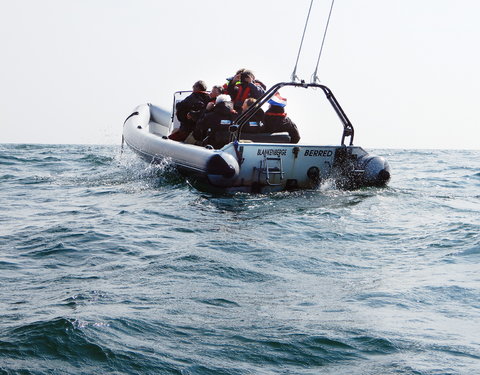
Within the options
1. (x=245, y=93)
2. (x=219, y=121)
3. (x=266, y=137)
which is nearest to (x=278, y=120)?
(x=266, y=137)

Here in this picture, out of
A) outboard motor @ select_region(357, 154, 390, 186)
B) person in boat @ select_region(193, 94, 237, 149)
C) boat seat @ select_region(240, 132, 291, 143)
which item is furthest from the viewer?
boat seat @ select_region(240, 132, 291, 143)

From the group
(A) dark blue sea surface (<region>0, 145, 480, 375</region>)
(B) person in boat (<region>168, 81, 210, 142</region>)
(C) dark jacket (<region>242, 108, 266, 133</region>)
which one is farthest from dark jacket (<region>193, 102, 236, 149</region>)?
(A) dark blue sea surface (<region>0, 145, 480, 375</region>)

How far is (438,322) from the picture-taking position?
3896 mm

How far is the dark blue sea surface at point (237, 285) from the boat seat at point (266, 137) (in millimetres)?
1357

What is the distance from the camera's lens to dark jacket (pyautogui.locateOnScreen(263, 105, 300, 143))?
1001 cm

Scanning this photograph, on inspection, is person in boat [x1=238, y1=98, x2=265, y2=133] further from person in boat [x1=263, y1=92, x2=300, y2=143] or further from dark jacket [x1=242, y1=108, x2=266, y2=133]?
person in boat [x1=263, y1=92, x2=300, y2=143]

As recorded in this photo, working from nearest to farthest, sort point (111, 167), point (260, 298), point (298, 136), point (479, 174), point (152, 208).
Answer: point (260, 298), point (152, 208), point (298, 136), point (111, 167), point (479, 174)

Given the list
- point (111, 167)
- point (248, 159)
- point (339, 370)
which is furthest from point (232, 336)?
point (111, 167)

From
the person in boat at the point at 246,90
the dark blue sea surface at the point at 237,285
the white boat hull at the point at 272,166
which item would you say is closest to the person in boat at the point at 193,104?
the person in boat at the point at 246,90

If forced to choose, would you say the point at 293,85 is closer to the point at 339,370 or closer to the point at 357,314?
the point at 357,314

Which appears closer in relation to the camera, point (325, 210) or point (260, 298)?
point (260, 298)

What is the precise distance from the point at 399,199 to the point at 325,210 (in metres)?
1.65

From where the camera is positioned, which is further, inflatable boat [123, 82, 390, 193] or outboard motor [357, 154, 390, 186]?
outboard motor [357, 154, 390, 186]

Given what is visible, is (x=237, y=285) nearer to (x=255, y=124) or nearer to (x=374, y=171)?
(x=374, y=171)
